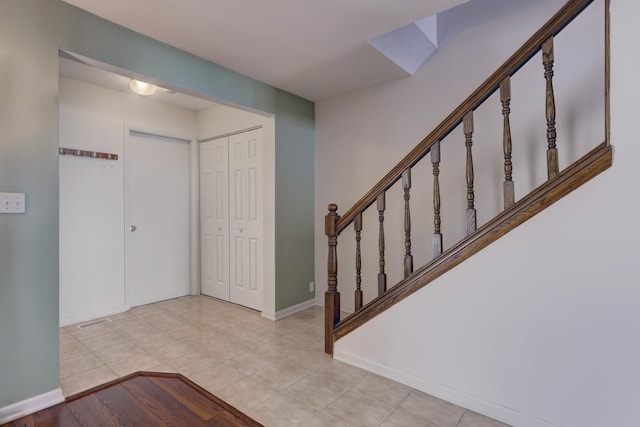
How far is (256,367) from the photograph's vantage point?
230cm

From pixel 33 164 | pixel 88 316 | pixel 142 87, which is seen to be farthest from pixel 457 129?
pixel 88 316

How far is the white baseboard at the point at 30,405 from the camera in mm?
1678

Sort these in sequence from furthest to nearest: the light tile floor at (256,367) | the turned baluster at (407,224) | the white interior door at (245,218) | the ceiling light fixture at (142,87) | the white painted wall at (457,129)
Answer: the white interior door at (245,218) → the ceiling light fixture at (142,87) → the white painted wall at (457,129) → the turned baluster at (407,224) → the light tile floor at (256,367)

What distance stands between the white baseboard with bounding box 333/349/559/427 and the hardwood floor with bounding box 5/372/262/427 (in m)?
0.87

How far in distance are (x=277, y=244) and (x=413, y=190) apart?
1500mm

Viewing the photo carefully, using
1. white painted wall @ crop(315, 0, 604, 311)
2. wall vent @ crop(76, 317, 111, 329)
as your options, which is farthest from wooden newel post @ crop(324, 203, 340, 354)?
wall vent @ crop(76, 317, 111, 329)

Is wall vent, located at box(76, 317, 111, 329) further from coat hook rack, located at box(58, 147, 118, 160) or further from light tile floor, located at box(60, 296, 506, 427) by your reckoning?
coat hook rack, located at box(58, 147, 118, 160)

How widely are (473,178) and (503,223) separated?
377 millimetres

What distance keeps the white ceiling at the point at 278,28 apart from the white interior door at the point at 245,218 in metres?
1.01

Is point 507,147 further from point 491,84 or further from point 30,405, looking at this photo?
point 30,405

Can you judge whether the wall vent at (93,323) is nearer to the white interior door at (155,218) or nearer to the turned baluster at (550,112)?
the white interior door at (155,218)

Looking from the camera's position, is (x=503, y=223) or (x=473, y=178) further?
(x=473, y=178)

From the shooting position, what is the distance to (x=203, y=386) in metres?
2.05

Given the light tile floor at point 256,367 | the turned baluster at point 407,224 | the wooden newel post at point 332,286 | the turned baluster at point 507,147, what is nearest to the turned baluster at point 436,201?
the turned baluster at point 407,224
